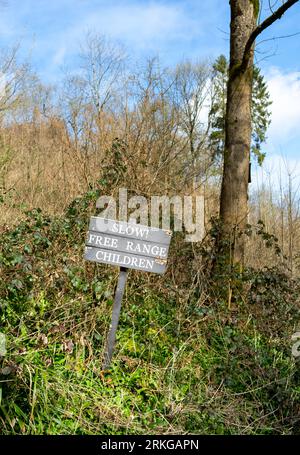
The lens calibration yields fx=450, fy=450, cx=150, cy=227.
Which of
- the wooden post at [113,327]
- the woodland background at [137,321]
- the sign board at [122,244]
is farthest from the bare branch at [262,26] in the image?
the wooden post at [113,327]

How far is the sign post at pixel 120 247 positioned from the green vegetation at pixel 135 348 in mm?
282

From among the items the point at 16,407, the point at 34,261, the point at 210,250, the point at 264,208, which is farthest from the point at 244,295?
the point at 264,208

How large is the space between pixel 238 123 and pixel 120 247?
2.81 metres

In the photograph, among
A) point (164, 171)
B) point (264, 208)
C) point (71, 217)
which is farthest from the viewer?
point (264, 208)

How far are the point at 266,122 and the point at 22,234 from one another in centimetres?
2434

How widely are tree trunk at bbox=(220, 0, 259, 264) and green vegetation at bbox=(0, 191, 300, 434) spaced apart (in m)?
0.98

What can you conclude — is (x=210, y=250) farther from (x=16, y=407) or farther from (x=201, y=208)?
(x=16, y=407)

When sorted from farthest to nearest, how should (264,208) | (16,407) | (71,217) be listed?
(264,208) → (71,217) → (16,407)

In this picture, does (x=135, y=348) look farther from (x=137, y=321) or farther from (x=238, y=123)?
(x=238, y=123)

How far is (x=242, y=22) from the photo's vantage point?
5.88 m

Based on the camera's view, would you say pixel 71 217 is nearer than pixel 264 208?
Yes

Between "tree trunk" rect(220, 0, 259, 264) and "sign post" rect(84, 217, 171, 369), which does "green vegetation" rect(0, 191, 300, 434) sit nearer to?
"sign post" rect(84, 217, 171, 369)

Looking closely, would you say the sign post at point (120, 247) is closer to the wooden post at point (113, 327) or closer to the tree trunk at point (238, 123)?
the wooden post at point (113, 327)
